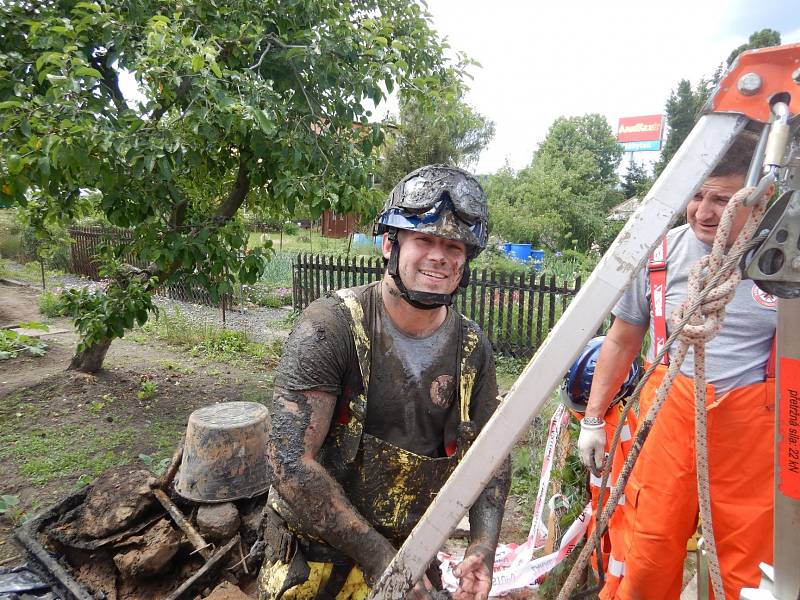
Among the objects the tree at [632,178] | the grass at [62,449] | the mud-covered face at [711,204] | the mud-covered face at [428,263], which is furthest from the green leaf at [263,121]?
A: the tree at [632,178]

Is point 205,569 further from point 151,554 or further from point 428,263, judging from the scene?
point 428,263

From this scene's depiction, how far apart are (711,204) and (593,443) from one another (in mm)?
1342

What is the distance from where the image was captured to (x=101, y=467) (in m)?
4.61

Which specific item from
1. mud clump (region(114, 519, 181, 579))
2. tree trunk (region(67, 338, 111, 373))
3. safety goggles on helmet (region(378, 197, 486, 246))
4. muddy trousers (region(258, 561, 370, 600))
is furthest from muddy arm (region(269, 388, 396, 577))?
tree trunk (region(67, 338, 111, 373))

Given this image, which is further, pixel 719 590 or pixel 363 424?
pixel 363 424

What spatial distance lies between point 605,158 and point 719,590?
45485 mm

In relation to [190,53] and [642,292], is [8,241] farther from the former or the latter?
[642,292]

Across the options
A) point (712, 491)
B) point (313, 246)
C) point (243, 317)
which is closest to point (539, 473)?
point (712, 491)

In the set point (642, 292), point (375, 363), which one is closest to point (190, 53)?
point (375, 363)

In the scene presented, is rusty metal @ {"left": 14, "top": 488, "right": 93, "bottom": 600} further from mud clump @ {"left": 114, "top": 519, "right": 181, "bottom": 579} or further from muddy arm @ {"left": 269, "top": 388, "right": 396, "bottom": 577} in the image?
muddy arm @ {"left": 269, "top": 388, "right": 396, "bottom": 577}

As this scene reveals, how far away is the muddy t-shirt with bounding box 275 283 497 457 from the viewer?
1754 millimetres

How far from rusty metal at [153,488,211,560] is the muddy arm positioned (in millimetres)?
2083

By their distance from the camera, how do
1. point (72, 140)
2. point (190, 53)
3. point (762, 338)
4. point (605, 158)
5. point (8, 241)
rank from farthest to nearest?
point (605, 158) < point (8, 241) < point (190, 53) < point (72, 140) < point (762, 338)

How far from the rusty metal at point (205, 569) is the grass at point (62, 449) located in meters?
1.90
